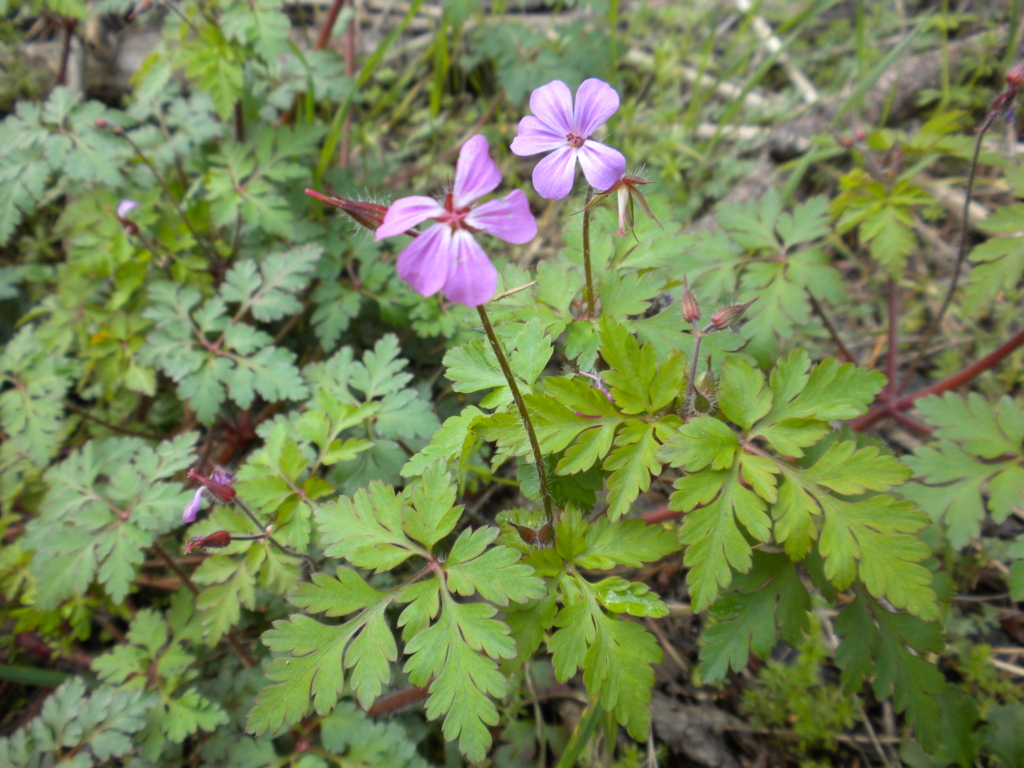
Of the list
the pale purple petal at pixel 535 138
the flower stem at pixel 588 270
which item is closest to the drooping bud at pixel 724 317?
the flower stem at pixel 588 270

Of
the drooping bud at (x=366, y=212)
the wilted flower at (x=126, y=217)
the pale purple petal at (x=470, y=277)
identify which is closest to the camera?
the pale purple petal at (x=470, y=277)

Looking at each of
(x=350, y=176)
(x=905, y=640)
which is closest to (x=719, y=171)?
(x=350, y=176)

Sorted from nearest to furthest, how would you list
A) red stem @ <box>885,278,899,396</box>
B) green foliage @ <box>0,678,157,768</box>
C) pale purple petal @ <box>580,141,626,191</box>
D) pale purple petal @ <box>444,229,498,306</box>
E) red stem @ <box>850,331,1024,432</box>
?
pale purple petal @ <box>444,229,498,306</box> → pale purple petal @ <box>580,141,626,191</box> → green foliage @ <box>0,678,157,768</box> → red stem @ <box>850,331,1024,432</box> → red stem @ <box>885,278,899,396</box>

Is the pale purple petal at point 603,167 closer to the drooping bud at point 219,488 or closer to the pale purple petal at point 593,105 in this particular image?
the pale purple petal at point 593,105

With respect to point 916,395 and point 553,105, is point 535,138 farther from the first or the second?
point 916,395

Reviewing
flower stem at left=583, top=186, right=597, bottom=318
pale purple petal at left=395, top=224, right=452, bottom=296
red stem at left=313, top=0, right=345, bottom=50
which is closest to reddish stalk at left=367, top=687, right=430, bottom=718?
flower stem at left=583, top=186, right=597, bottom=318

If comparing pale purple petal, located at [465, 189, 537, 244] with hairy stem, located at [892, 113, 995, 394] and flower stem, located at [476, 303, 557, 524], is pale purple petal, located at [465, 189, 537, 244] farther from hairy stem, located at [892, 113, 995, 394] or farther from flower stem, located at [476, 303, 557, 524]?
hairy stem, located at [892, 113, 995, 394]

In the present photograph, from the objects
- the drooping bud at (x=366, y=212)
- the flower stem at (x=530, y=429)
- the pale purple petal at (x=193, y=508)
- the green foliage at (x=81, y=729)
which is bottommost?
the green foliage at (x=81, y=729)
